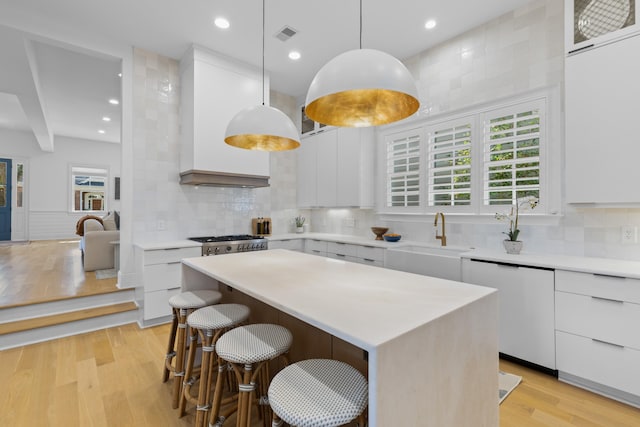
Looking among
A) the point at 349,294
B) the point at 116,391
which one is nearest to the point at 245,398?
the point at 349,294

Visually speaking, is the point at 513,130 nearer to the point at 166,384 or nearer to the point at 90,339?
the point at 166,384

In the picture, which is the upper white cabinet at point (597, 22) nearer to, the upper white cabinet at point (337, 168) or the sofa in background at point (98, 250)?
the upper white cabinet at point (337, 168)

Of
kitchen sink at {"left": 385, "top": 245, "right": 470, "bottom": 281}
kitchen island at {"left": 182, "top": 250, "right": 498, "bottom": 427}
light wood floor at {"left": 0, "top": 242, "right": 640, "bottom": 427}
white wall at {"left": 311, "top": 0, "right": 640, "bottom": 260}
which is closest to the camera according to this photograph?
kitchen island at {"left": 182, "top": 250, "right": 498, "bottom": 427}

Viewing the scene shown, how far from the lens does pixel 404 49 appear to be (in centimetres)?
355

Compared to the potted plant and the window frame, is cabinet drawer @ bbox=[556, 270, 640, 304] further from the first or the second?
the window frame

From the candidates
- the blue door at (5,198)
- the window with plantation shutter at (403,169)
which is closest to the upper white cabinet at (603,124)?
the window with plantation shutter at (403,169)

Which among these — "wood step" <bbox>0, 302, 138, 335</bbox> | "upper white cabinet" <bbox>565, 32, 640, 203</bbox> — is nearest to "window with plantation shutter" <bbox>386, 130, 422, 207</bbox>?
"upper white cabinet" <bbox>565, 32, 640, 203</bbox>

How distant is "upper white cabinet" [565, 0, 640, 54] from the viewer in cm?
207

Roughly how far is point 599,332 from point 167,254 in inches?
Result: 144

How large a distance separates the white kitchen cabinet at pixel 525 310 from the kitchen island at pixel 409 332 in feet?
3.71

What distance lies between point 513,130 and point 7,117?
31.6 ft

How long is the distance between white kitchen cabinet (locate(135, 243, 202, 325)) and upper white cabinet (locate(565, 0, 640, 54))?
392 cm

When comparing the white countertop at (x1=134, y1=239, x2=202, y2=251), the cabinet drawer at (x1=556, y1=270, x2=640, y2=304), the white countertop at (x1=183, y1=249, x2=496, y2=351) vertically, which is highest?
the white countertop at (x1=134, y1=239, x2=202, y2=251)

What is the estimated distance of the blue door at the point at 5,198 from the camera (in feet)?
25.3
